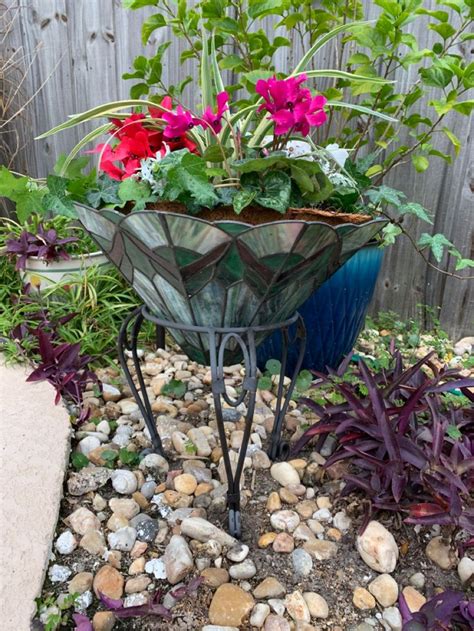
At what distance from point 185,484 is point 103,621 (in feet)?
1.36

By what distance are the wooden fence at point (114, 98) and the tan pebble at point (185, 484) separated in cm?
151

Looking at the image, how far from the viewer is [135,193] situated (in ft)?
3.47

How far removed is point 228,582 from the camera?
1.08 meters

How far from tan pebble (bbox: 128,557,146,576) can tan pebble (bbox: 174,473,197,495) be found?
0.23m

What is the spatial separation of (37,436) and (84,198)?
713 millimetres

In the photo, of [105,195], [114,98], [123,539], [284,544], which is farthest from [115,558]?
[114,98]

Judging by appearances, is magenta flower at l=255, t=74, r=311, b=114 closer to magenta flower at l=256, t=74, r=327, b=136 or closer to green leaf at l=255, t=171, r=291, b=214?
magenta flower at l=256, t=74, r=327, b=136

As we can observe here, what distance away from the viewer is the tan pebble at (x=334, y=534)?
47.6 inches

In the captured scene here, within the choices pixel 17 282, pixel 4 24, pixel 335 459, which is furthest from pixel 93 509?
pixel 4 24

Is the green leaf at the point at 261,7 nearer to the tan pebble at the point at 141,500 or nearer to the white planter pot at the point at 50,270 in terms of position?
the white planter pot at the point at 50,270

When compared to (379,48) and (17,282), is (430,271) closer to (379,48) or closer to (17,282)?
(379,48)

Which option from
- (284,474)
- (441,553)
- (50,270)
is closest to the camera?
(441,553)

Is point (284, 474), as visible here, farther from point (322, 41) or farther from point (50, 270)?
point (50, 270)

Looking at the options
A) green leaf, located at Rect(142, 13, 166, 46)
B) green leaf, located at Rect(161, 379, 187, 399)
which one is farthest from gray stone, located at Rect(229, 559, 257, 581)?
green leaf, located at Rect(142, 13, 166, 46)
